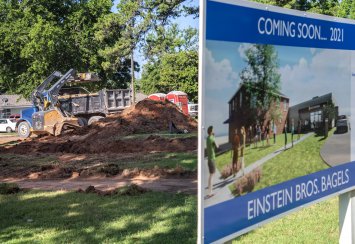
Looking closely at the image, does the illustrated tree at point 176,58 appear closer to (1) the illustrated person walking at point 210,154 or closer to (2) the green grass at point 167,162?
(2) the green grass at point 167,162

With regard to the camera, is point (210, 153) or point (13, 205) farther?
point (13, 205)

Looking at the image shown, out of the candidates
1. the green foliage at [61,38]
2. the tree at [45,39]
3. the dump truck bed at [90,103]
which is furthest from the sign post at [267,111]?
the tree at [45,39]

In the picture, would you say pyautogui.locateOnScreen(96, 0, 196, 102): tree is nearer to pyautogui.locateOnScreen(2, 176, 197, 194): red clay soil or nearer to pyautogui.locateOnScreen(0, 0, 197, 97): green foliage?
pyautogui.locateOnScreen(0, 0, 197, 97): green foliage

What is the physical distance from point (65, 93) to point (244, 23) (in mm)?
26784

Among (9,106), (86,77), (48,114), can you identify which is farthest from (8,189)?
(9,106)

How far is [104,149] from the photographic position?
17.4 metres

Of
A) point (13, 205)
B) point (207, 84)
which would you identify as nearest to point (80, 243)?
point (13, 205)

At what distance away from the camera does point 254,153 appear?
2.65 meters

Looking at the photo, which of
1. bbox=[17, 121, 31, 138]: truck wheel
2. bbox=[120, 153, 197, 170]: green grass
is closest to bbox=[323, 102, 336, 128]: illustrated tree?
bbox=[120, 153, 197, 170]: green grass

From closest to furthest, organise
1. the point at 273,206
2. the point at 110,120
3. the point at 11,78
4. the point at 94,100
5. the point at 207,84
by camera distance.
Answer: the point at 207,84, the point at 273,206, the point at 110,120, the point at 94,100, the point at 11,78

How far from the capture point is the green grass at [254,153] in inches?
94.4

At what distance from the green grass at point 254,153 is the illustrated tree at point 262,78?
16 centimetres

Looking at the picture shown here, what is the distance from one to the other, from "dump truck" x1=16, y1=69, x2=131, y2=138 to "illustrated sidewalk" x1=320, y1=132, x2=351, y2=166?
2017cm

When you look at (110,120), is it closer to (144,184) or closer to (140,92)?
(144,184)
